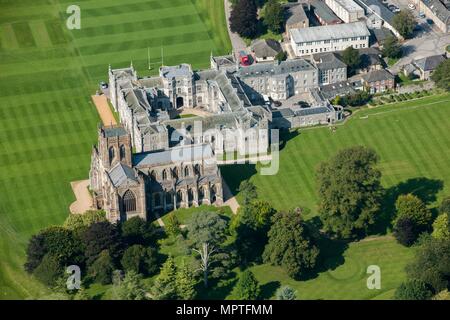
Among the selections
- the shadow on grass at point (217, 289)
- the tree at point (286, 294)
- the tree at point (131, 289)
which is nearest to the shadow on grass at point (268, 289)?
the tree at point (286, 294)

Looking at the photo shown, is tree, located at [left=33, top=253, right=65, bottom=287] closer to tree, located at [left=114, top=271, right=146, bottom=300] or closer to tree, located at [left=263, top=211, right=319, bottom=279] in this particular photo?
tree, located at [left=114, top=271, right=146, bottom=300]

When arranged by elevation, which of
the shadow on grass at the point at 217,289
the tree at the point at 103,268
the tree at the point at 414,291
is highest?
the tree at the point at 414,291

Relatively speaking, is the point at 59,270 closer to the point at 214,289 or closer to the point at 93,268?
the point at 93,268

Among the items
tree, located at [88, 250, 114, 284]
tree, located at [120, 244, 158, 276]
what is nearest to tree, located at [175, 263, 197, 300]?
tree, located at [120, 244, 158, 276]

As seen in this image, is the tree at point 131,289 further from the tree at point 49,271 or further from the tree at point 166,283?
the tree at point 49,271

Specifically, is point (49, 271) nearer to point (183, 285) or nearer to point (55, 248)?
point (55, 248)

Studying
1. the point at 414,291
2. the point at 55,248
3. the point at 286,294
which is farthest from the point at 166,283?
the point at 414,291
